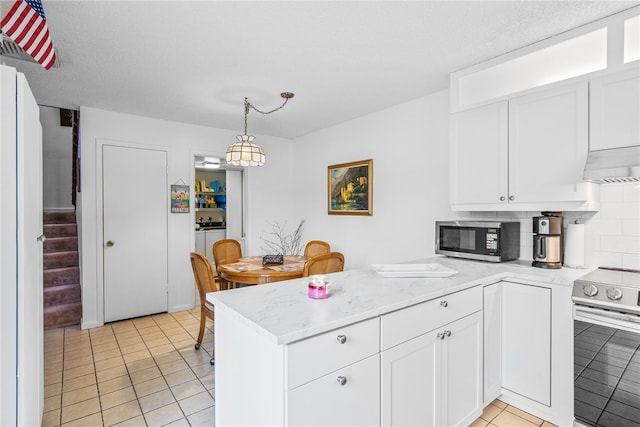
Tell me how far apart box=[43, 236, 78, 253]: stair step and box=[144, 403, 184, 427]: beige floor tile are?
3511mm

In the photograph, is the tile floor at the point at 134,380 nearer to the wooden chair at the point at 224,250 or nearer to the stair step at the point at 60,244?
the wooden chair at the point at 224,250

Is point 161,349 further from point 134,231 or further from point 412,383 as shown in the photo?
point 412,383

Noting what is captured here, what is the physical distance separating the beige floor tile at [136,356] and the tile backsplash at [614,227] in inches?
145

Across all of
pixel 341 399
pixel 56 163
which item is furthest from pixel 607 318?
pixel 56 163

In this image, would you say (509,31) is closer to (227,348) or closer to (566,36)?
(566,36)

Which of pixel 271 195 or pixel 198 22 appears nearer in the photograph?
pixel 198 22

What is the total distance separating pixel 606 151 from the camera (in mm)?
1919

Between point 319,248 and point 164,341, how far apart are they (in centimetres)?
195

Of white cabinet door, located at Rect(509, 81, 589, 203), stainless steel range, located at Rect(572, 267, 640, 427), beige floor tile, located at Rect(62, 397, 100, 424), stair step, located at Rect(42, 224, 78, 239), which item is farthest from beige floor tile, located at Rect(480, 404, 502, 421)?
stair step, located at Rect(42, 224, 78, 239)

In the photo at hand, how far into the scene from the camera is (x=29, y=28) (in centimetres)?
164

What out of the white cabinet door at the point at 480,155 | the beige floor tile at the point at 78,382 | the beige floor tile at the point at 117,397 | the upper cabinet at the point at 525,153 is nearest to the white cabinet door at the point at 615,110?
the upper cabinet at the point at 525,153

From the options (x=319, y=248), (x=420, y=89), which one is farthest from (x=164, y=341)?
(x=420, y=89)

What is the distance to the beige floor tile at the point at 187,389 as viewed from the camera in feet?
7.74

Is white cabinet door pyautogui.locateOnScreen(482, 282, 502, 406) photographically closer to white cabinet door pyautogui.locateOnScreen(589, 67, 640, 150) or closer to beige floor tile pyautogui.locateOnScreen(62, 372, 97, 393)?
white cabinet door pyautogui.locateOnScreen(589, 67, 640, 150)
